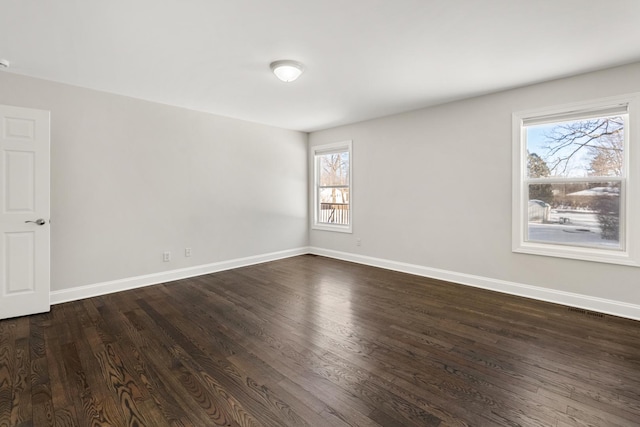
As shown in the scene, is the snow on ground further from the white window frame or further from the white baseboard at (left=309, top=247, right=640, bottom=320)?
the white baseboard at (left=309, top=247, right=640, bottom=320)

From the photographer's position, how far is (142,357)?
2.28m

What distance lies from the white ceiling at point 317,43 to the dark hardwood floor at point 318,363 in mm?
2511

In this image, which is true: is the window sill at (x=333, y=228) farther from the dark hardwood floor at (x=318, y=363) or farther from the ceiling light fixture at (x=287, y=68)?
the ceiling light fixture at (x=287, y=68)

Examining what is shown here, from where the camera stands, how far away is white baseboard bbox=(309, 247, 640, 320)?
10.1ft

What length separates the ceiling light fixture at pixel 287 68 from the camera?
116 inches

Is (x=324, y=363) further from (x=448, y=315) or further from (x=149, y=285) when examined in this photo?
(x=149, y=285)

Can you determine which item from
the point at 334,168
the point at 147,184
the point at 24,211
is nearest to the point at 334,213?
the point at 334,168

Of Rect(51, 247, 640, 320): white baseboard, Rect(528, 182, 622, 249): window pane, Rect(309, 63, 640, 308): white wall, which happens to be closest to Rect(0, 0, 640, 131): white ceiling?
Rect(309, 63, 640, 308): white wall

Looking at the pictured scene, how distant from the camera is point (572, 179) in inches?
133

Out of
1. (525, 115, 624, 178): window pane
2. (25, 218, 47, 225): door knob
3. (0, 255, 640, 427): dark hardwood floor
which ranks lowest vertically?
(0, 255, 640, 427): dark hardwood floor

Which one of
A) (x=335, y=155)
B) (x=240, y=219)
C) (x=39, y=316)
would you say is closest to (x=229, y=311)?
(x=39, y=316)

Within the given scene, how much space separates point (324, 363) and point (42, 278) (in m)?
3.11

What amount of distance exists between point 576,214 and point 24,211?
5903 mm

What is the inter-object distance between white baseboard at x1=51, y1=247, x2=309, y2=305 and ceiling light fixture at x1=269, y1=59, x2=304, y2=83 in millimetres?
3107
